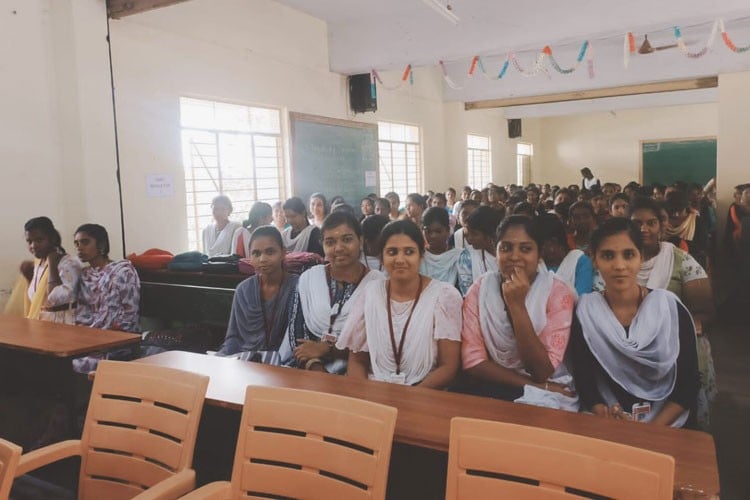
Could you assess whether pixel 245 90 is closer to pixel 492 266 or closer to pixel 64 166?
pixel 64 166

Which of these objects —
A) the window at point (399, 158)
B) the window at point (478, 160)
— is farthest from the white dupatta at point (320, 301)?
the window at point (478, 160)

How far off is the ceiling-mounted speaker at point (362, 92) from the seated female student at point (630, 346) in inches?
239

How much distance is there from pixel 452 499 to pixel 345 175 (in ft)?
22.3

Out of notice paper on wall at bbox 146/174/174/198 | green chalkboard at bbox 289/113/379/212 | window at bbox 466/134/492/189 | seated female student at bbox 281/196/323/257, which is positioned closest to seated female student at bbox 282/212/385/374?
seated female student at bbox 281/196/323/257

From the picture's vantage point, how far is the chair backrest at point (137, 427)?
67.1 inches

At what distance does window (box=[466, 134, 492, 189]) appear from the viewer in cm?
1212

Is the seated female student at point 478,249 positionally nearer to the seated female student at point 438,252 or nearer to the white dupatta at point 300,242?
the seated female student at point 438,252

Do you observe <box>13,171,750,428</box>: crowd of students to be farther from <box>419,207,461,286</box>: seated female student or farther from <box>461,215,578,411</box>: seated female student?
<box>419,207,461,286</box>: seated female student

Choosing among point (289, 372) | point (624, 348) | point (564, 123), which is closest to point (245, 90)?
point (289, 372)

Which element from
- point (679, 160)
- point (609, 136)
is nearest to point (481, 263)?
point (679, 160)

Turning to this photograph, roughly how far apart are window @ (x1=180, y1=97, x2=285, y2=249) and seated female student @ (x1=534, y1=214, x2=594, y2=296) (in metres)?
3.83

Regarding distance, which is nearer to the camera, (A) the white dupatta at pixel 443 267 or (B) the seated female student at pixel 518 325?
(B) the seated female student at pixel 518 325

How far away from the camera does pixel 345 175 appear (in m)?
7.93

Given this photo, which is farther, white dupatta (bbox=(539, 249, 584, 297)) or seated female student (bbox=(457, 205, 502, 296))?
seated female student (bbox=(457, 205, 502, 296))
